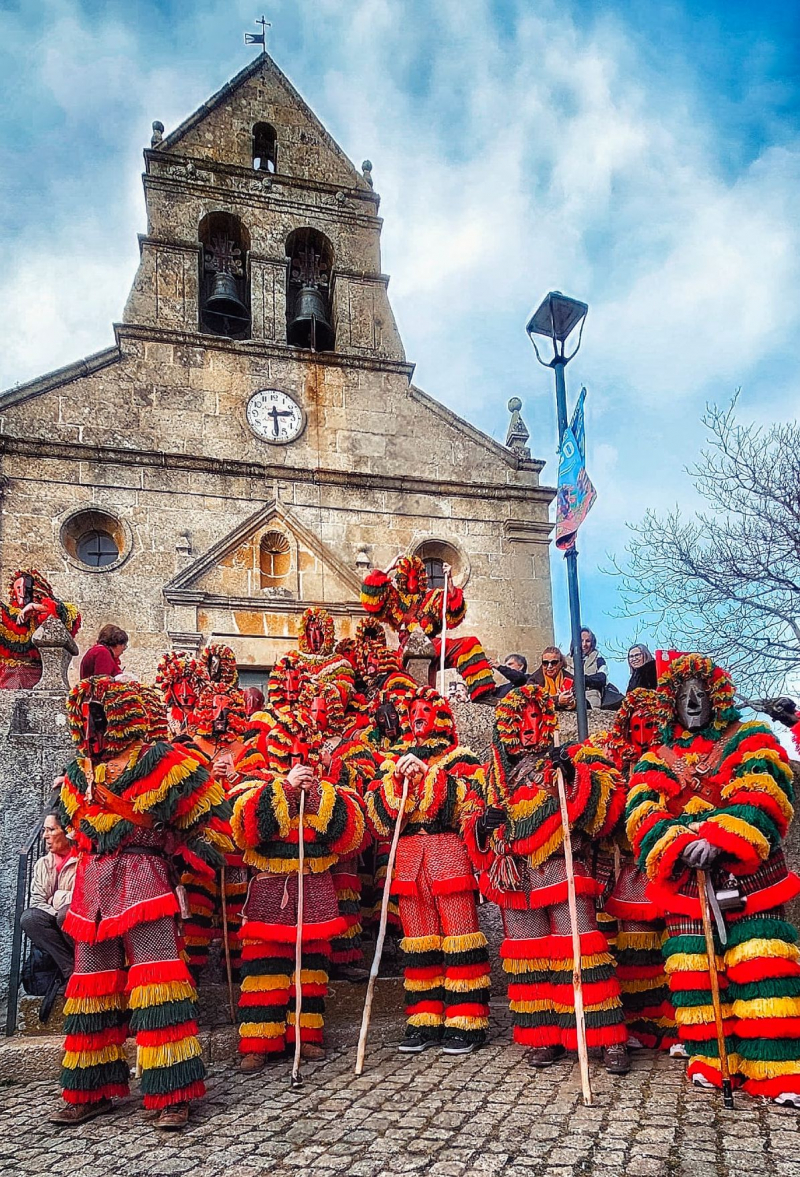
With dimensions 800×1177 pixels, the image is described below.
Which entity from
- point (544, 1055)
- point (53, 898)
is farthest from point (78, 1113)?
point (544, 1055)

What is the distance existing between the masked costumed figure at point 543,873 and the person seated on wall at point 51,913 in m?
2.48

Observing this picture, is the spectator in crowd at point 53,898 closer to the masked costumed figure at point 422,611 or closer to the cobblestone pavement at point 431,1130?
the cobblestone pavement at point 431,1130

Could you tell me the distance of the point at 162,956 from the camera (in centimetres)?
453

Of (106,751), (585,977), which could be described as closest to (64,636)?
(106,751)

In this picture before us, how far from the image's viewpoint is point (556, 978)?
507cm

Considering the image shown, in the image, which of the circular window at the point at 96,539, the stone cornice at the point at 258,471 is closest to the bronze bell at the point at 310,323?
the stone cornice at the point at 258,471

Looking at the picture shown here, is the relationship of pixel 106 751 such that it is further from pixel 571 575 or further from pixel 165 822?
pixel 571 575

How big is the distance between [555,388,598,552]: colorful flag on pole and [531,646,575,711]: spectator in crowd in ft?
4.87

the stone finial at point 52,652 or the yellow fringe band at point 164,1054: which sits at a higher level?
the stone finial at point 52,652

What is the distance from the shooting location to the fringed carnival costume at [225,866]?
6059 millimetres

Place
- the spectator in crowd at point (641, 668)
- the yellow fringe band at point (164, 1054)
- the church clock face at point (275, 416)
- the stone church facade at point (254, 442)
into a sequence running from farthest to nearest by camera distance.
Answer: the church clock face at point (275, 416) < the stone church facade at point (254, 442) < the spectator in crowd at point (641, 668) < the yellow fringe band at point (164, 1054)

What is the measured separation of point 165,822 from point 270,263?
45.5 ft

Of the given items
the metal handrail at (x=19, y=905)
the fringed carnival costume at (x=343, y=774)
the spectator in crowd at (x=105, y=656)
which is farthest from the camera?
the spectator in crowd at (x=105, y=656)

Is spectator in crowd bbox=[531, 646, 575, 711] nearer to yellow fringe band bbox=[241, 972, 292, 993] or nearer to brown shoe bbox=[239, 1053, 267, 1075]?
yellow fringe band bbox=[241, 972, 292, 993]
